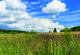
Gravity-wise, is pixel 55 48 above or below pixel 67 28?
below

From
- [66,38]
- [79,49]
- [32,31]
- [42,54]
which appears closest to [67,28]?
[66,38]

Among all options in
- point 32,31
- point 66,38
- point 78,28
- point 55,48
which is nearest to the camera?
point 55,48

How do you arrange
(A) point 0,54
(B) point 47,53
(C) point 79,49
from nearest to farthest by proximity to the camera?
1. (B) point 47,53
2. (C) point 79,49
3. (A) point 0,54

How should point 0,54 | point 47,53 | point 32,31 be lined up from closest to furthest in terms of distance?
point 47,53, point 0,54, point 32,31

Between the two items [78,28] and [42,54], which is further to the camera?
[78,28]

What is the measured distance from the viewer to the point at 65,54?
3.30 meters

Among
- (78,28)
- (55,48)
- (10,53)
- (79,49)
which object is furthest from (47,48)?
(78,28)

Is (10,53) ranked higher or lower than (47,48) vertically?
lower

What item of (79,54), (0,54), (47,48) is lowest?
(0,54)

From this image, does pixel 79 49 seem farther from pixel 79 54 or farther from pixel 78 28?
pixel 78 28

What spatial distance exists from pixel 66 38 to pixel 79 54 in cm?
336

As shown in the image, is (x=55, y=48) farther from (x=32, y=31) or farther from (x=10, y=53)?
(x=32, y=31)

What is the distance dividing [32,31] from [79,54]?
8.47 metres

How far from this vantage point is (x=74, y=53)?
3441 mm
